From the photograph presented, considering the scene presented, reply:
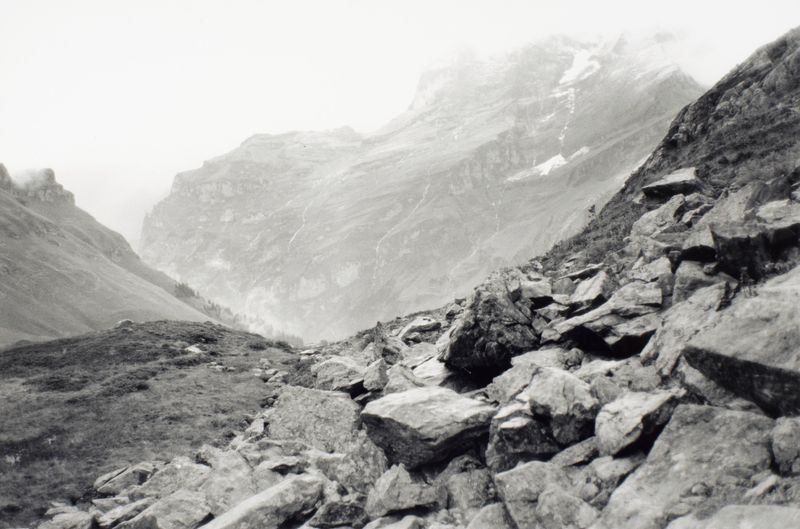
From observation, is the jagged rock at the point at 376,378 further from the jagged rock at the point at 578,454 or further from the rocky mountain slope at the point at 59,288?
the rocky mountain slope at the point at 59,288

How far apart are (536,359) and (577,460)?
13.1ft

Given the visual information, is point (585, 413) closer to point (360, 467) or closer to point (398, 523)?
point (398, 523)

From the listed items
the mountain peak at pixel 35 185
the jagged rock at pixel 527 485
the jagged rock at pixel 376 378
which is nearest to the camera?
the jagged rock at pixel 527 485

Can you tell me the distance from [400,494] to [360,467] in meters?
1.92

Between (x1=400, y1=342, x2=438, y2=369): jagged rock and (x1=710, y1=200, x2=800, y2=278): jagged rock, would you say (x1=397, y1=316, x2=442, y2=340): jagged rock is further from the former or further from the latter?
(x1=710, y1=200, x2=800, y2=278): jagged rock

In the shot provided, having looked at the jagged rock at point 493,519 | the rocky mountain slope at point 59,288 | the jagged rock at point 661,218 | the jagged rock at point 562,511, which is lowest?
the jagged rock at point 493,519

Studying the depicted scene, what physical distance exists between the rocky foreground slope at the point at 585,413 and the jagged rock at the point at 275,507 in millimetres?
43

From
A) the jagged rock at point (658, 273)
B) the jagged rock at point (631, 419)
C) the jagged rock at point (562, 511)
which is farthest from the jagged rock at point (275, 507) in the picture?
the jagged rock at point (658, 273)

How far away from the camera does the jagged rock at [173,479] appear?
604 inches

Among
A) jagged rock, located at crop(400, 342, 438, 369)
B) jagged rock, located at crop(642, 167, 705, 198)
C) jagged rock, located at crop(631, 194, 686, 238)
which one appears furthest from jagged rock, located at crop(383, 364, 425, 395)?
jagged rock, located at crop(642, 167, 705, 198)

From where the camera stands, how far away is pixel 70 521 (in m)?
16.2

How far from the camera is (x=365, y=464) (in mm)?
→ 12328

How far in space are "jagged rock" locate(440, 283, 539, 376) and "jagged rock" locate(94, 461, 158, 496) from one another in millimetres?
12350

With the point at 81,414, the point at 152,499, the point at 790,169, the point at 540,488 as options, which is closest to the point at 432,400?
the point at 540,488
